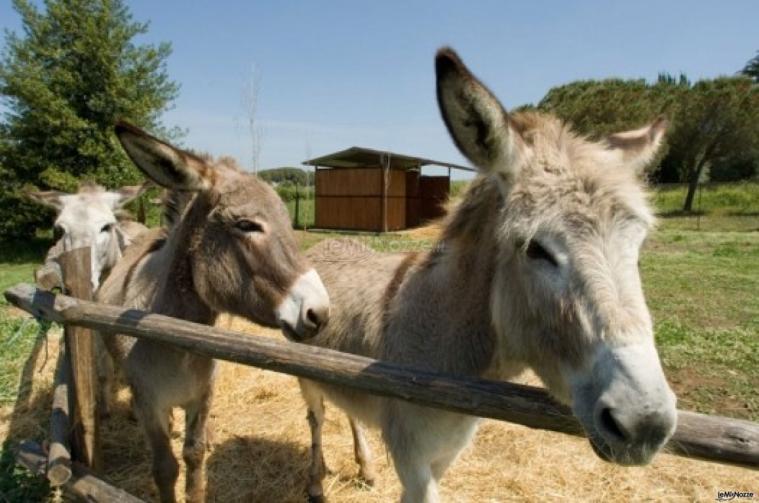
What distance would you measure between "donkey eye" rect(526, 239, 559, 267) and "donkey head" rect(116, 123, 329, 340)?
1.21 meters

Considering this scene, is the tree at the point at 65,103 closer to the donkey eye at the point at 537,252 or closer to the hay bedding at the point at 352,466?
the hay bedding at the point at 352,466

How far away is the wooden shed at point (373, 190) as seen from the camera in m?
22.8

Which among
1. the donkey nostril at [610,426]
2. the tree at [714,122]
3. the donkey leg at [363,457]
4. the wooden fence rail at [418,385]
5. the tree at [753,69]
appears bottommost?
the donkey leg at [363,457]

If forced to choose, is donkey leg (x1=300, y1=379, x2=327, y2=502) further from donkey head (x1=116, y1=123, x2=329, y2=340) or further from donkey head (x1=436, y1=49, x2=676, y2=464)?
donkey head (x1=436, y1=49, x2=676, y2=464)

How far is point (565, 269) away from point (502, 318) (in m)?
0.41

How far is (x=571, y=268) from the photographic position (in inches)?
59.4

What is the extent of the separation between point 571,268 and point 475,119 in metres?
0.65

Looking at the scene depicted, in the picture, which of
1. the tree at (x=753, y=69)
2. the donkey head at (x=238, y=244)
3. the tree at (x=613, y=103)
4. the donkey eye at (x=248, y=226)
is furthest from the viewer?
the tree at (x=753, y=69)

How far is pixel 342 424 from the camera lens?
4980 mm

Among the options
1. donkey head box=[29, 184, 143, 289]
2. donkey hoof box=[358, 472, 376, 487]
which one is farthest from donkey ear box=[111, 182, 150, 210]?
donkey hoof box=[358, 472, 376, 487]

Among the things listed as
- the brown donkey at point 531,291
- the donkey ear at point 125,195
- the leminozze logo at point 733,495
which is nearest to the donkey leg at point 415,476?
the brown donkey at point 531,291

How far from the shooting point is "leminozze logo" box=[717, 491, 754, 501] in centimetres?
350

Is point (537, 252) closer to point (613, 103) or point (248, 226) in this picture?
point (248, 226)

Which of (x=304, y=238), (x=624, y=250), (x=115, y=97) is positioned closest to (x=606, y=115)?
(x=304, y=238)
